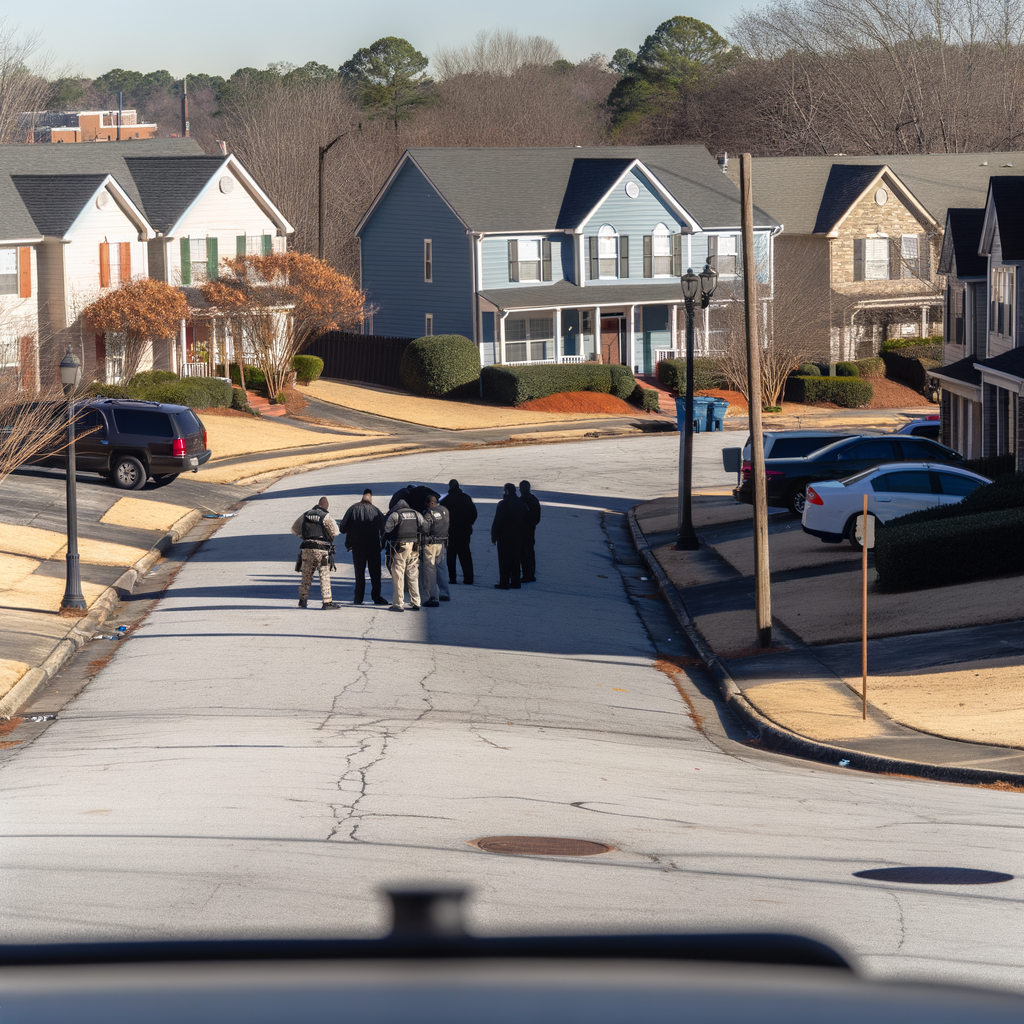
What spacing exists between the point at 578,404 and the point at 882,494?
96.7 ft

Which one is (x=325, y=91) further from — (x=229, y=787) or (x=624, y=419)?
(x=229, y=787)

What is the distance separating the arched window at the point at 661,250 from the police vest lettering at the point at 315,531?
4241 centimetres

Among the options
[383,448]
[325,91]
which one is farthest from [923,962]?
[325,91]

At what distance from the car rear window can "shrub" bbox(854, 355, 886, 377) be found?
117 ft

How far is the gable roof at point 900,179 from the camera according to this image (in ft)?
208

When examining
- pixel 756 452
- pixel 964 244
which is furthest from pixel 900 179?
pixel 756 452

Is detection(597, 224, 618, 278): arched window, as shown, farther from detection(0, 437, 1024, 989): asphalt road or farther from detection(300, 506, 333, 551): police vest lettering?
detection(300, 506, 333, 551): police vest lettering

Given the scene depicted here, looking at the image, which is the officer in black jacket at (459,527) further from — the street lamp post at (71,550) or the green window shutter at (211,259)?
the green window shutter at (211,259)

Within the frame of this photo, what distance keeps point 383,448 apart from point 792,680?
29553 mm

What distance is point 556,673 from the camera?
16922 millimetres

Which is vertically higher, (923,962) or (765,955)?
(765,955)

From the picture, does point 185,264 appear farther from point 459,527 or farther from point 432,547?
point 432,547

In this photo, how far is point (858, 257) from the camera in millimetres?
62594

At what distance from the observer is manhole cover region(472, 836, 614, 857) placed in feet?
27.7
